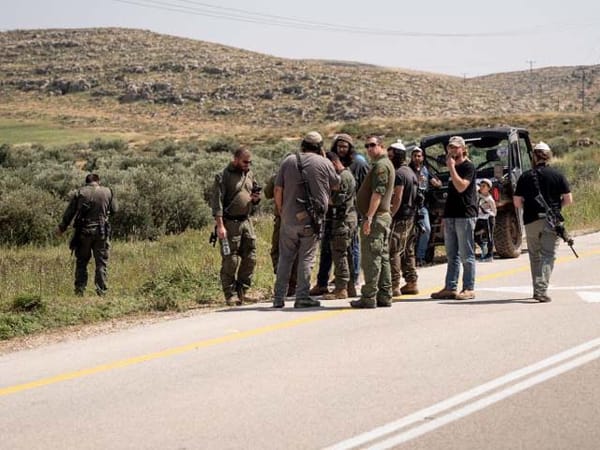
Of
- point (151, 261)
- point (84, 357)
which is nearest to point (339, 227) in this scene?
point (84, 357)

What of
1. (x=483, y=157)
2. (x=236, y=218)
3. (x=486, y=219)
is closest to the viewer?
(x=236, y=218)

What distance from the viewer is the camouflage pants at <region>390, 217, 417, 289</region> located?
1237 centimetres

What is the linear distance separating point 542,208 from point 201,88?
92858 millimetres

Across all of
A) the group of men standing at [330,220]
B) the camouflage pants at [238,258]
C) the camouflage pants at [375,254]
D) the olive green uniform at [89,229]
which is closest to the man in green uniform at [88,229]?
the olive green uniform at [89,229]

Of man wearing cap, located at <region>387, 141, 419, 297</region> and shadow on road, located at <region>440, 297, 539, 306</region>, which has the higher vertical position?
man wearing cap, located at <region>387, 141, 419, 297</region>

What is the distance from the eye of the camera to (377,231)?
1148 centimetres

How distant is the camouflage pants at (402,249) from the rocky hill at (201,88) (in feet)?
258

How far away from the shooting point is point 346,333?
10.0 meters

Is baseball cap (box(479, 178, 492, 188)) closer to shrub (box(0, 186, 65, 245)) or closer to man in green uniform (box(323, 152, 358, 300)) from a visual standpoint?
man in green uniform (box(323, 152, 358, 300))

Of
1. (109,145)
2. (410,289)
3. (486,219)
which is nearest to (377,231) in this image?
(410,289)

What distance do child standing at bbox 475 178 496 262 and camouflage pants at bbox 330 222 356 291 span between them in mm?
4653

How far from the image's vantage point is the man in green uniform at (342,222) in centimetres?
1218

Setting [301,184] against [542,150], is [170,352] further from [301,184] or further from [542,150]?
[542,150]

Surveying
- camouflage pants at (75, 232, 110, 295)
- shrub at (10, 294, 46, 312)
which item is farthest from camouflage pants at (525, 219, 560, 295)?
camouflage pants at (75, 232, 110, 295)
